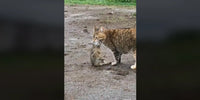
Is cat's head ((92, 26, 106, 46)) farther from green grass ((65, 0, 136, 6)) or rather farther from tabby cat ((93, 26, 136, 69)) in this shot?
green grass ((65, 0, 136, 6))

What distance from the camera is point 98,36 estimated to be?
1846 mm

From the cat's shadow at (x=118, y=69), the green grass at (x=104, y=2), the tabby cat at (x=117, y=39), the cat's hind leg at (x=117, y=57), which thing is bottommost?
the cat's shadow at (x=118, y=69)

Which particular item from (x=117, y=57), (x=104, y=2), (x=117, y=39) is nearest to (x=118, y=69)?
(x=117, y=57)

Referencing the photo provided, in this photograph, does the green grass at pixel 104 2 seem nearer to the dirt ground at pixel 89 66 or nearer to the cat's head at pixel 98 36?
the dirt ground at pixel 89 66

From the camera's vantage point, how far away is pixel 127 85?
174 cm

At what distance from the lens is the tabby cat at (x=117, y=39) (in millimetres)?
1842

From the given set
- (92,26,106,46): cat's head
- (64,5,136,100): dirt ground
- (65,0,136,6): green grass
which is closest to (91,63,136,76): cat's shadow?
(64,5,136,100): dirt ground

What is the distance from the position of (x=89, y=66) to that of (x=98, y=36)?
0.20 metres

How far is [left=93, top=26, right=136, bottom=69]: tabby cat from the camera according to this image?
184 cm

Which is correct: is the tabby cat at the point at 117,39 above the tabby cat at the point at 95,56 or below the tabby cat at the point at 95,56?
above

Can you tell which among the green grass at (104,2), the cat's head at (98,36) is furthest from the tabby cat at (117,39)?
the green grass at (104,2)
